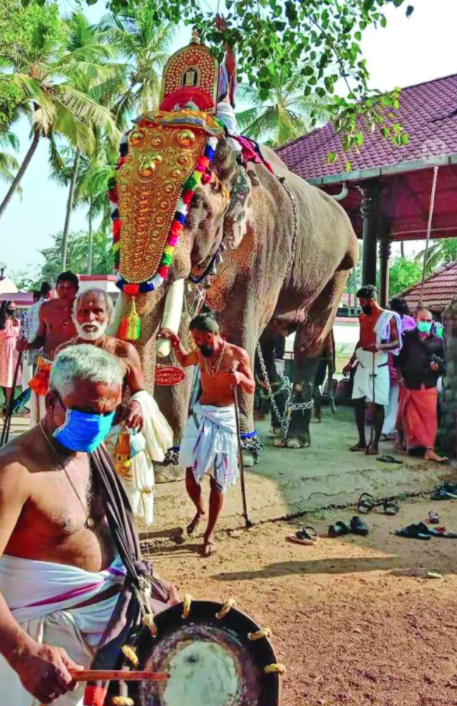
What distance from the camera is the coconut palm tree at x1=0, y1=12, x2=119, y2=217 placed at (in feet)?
60.7

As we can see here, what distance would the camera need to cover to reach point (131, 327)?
4.13 meters

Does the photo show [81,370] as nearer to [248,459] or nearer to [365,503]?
[248,459]

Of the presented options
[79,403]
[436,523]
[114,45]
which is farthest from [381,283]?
[114,45]

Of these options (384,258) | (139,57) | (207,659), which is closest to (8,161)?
(139,57)

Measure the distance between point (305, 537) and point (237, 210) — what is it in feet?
8.47

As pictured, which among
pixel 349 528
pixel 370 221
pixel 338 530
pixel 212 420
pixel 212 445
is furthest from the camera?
pixel 370 221

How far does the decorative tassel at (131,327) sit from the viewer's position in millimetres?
4105

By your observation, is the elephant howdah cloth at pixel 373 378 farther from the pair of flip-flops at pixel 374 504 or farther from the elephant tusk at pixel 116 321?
the elephant tusk at pixel 116 321

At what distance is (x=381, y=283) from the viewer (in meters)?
13.7

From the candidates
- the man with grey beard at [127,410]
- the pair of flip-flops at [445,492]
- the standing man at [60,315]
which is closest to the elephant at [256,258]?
the man with grey beard at [127,410]

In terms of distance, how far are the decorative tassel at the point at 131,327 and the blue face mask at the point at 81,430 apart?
2124 mm

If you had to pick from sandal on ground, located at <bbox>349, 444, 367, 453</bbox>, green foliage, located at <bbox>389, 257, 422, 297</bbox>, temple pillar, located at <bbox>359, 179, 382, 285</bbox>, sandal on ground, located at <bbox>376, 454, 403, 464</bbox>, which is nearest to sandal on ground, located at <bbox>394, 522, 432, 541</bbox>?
sandal on ground, located at <bbox>376, 454, 403, 464</bbox>

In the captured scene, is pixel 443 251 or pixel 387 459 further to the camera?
pixel 443 251

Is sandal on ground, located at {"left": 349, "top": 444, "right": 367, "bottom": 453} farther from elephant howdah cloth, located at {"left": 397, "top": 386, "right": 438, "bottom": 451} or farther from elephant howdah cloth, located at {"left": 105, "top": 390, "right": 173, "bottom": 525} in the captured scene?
elephant howdah cloth, located at {"left": 105, "top": 390, "right": 173, "bottom": 525}
